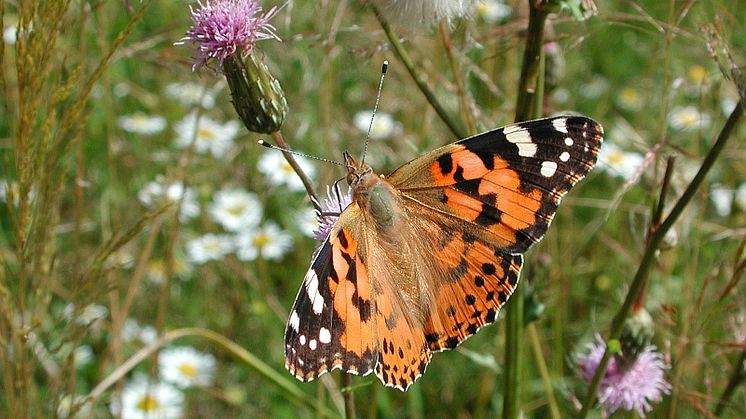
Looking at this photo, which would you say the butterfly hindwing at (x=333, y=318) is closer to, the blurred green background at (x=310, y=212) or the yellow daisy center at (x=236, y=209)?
the blurred green background at (x=310, y=212)

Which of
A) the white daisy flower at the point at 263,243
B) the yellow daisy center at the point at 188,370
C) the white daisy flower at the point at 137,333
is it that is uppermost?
the white daisy flower at the point at 263,243

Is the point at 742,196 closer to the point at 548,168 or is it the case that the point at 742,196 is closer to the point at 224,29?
the point at 548,168

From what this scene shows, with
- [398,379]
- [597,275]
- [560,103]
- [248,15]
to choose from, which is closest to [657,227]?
[398,379]

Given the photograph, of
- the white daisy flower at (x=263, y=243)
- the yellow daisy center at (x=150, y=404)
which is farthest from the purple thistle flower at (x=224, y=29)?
the white daisy flower at (x=263, y=243)

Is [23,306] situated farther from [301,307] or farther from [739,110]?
[739,110]

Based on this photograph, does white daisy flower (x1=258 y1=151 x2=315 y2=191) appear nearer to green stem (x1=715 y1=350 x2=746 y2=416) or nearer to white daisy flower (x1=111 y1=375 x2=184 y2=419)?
white daisy flower (x1=111 y1=375 x2=184 y2=419)

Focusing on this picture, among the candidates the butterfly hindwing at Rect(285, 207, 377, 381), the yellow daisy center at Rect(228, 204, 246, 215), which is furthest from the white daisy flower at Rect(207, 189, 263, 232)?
the butterfly hindwing at Rect(285, 207, 377, 381)
